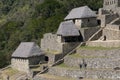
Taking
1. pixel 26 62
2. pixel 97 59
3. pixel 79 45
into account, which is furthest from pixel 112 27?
pixel 26 62

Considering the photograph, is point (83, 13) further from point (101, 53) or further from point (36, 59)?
point (101, 53)

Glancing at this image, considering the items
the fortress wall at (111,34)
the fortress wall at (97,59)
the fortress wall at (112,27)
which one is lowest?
the fortress wall at (97,59)

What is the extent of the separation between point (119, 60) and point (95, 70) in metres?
2.76

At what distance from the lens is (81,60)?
39594 millimetres

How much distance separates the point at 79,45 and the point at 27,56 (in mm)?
6821

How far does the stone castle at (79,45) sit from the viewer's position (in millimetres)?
A: 38406

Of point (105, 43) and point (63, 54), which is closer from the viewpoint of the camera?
point (105, 43)

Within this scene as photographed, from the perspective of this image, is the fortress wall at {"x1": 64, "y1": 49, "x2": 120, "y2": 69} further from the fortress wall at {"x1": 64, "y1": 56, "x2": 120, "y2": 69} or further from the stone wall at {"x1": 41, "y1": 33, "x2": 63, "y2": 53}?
the stone wall at {"x1": 41, "y1": 33, "x2": 63, "y2": 53}

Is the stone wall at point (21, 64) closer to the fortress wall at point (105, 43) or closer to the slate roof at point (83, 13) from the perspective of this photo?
the fortress wall at point (105, 43)

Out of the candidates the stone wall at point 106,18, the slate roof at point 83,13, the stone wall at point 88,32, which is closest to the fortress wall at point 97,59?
the stone wall at point 88,32

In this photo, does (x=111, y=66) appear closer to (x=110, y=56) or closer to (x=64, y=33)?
(x=110, y=56)

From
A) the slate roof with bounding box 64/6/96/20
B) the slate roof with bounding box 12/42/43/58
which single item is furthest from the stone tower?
the slate roof with bounding box 12/42/43/58

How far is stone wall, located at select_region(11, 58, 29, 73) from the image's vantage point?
148ft

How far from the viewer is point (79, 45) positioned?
44719 millimetres
